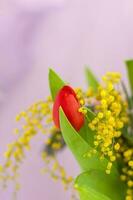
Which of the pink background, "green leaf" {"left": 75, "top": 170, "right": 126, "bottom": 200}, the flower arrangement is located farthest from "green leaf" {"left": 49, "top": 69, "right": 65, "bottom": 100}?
the pink background

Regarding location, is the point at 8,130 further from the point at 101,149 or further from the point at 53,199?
the point at 101,149

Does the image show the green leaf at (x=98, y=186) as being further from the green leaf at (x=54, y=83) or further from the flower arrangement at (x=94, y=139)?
the green leaf at (x=54, y=83)

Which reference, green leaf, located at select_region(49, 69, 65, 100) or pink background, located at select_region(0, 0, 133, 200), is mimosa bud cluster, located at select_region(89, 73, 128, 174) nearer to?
green leaf, located at select_region(49, 69, 65, 100)

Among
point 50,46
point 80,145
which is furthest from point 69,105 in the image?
point 50,46

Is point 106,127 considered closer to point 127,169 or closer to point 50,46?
point 127,169

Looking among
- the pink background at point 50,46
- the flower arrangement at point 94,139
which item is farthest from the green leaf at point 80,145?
the pink background at point 50,46
